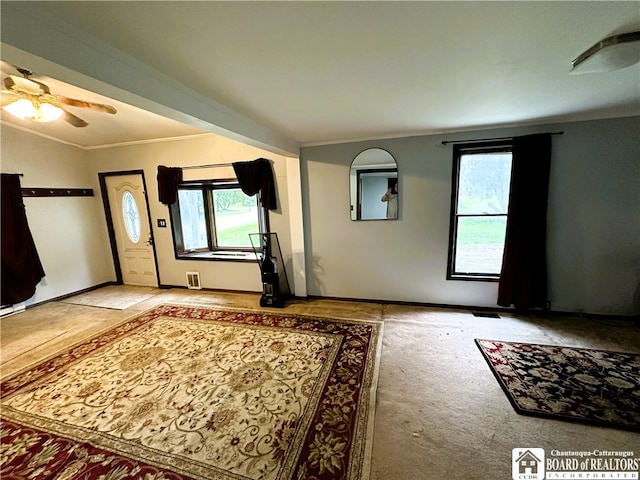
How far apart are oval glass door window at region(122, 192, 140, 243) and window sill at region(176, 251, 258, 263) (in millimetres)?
970

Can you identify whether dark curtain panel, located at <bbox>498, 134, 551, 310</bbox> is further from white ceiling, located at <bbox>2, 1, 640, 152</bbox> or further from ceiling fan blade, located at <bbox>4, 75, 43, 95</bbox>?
ceiling fan blade, located at <bbox>4, 75, 43, 95</bbox>

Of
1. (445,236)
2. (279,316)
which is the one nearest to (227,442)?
(279,316)

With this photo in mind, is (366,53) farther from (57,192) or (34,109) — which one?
(57,192)

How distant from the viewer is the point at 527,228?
2.77 meters

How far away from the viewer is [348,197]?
3359mm

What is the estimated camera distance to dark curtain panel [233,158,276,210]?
138 inches

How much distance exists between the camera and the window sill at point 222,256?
396cm

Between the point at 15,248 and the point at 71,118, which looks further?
the point at 15,248

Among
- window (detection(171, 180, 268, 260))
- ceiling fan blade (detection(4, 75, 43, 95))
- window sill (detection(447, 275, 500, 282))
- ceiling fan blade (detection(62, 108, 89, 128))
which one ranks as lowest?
window sill (detection(447, 275, 500, 282))

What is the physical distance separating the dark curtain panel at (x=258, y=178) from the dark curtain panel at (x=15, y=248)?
9.79 feet

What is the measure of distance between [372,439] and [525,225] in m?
2.76

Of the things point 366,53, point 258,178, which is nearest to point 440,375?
point 366,53

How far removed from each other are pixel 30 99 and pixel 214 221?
2533mm

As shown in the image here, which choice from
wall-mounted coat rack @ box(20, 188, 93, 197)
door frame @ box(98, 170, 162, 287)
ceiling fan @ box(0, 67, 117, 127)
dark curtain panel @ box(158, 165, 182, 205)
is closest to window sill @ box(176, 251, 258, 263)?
door frame @ box(98, 170, 162, 287)
